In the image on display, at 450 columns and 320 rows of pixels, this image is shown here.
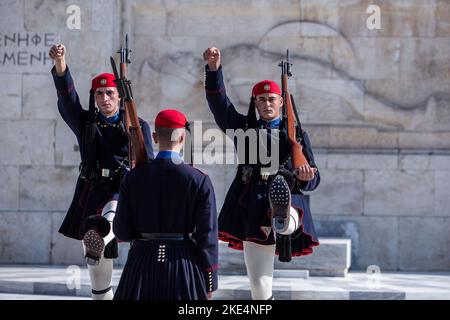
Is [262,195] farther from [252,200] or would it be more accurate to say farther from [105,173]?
[105,173]

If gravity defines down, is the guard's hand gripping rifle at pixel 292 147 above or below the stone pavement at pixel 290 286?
above

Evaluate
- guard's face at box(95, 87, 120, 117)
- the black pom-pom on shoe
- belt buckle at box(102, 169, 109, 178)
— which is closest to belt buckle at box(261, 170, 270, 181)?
the black pom-pom on shoe

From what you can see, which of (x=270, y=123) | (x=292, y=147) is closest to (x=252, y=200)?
(x=292, y=147)

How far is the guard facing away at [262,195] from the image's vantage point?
339 inches

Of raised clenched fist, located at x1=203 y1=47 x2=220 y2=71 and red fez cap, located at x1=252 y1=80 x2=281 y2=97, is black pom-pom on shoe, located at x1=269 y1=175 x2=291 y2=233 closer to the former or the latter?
red fez cap, located at x1=252 y1=80 x2=281 y2=97

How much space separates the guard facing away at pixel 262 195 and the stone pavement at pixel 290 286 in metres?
2.61

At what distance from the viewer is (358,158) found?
13.9 m

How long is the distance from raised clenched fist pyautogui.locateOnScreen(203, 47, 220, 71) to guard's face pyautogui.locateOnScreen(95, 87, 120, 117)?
0.82m

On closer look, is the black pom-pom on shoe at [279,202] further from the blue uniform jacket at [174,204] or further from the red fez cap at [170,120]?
the red fez cap at [170,120]

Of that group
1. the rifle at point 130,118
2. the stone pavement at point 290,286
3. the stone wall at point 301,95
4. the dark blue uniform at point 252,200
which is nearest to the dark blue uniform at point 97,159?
the rifle at point 130,118

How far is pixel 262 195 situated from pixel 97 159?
4.48 feet

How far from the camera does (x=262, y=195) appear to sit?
8773mm

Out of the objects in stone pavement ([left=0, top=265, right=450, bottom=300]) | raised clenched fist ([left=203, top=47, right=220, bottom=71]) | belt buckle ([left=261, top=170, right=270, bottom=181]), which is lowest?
stone pavement ([left=0, top=265, right=450, bottom=300])

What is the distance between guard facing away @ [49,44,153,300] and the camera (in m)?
8.94
